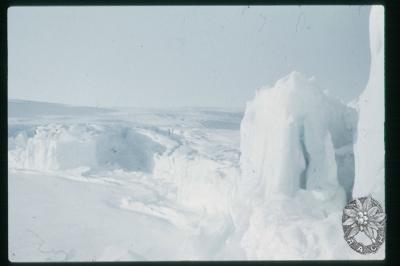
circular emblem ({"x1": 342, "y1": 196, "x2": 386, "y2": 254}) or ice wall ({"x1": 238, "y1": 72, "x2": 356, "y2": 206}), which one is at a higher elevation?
ice wall ({"x1": 238, "y1": 72, "x2": 356, "y2": 206})

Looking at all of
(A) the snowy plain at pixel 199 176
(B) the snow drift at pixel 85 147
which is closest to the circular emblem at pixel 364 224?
(A) the snowy plain at pixel 199 176

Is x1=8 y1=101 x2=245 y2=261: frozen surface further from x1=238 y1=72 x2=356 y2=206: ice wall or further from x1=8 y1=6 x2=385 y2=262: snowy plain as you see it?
x1=238 y1=72 x2=356 y2=206: ice wall

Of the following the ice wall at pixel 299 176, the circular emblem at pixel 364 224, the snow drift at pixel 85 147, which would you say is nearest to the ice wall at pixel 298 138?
the ice wall at pixel 299 176

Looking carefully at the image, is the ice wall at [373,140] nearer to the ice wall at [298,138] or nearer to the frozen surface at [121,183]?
the ice wall at [298,138]

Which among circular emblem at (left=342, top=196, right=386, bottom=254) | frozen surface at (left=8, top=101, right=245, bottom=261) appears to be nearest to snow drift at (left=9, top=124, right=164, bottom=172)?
frozen surface at (left=8, top=101, right=245, bottom=261)

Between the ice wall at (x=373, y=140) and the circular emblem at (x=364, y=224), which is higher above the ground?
the ice wall at (x=373, y=140)

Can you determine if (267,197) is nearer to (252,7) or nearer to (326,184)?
(326,184)
